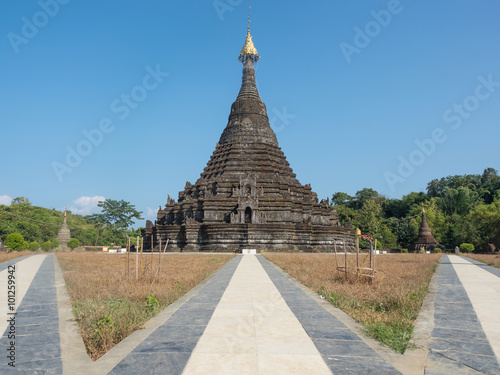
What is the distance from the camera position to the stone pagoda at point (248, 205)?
33281 millimetres

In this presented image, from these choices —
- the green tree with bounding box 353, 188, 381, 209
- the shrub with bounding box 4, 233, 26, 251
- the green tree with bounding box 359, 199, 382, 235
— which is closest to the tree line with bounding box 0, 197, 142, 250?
the shrub with bounding box 4, 233, 26, 251

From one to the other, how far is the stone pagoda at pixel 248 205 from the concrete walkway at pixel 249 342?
2433cm

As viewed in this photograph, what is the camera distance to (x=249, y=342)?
4.34 metres

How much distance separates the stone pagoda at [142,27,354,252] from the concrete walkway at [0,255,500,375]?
24328mm

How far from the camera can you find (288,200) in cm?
3597

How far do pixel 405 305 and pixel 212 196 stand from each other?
1186 inches

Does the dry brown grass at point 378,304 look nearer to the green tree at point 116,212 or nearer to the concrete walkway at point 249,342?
the concrete walkway at point 249,342

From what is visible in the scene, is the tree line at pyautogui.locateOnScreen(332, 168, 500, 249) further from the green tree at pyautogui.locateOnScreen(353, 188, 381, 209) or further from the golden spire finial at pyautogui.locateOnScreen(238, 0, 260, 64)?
the golden spire finial at pyautogui.locateOnScreen(238, 0, 260, 64)

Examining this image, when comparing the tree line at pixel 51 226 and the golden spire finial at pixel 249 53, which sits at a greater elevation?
the golden spire finial at pixel 249 53

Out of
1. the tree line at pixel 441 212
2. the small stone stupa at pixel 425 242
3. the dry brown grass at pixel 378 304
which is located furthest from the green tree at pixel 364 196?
the dry brown grass at pixel 378 304

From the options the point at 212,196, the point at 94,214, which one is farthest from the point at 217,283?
the point at 94,214

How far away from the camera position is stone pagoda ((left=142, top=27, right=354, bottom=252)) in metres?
33.3

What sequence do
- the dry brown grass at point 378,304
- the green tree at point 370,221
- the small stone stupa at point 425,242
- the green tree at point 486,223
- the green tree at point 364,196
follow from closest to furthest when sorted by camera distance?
1. the dry brown grass at point 378,304
2. the green tree at point 486,223
3. the small stone stupa at point 425,242
4. the green tree at point 370,221
5. the green tree at point 364,196

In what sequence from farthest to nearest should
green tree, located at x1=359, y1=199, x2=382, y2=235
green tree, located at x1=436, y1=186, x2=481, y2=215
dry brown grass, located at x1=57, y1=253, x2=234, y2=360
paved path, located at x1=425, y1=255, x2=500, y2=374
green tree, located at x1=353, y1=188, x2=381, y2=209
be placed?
green tree, located at x1=353, y1=188, x2=381, y2=209
green tree, located at x1=436, y1=186, x2=481, y2=215
green tree, located at x1=359, y1=199, x2=382, y2=235
dry brown grass, located at x1=57, y1=253, x2=234, y2=360
paved path, located at x1=425, y1=255, x2=500, y2=374
